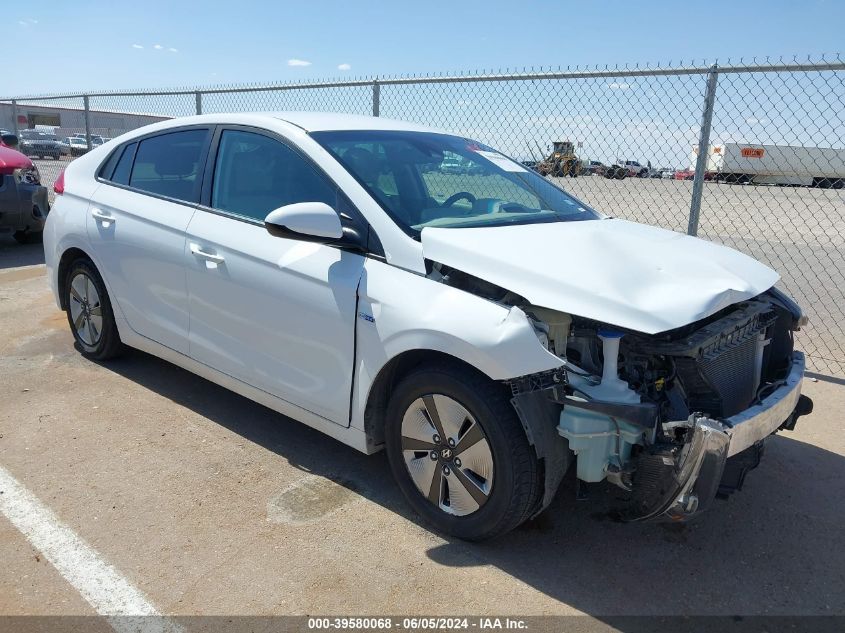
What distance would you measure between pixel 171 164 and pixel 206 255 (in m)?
0.88

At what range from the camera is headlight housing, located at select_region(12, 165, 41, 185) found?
28.8ft

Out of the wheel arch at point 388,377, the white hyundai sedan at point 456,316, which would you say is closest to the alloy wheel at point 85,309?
→ the white hyundai sedan at point 456,316

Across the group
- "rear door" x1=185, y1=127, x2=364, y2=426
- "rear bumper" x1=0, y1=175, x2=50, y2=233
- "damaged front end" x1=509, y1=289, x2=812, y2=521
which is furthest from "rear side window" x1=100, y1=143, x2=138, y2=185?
"rear bumper" x1=0, y1=175, x2=50, y2=233

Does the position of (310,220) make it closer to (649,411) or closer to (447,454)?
(447,454)

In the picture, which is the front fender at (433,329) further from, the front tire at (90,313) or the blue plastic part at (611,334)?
the front tire at (90,313)

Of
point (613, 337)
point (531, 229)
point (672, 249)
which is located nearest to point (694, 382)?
point (613, 337)

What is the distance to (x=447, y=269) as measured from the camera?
2.98 m

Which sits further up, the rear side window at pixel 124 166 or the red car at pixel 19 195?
the rear side window at pixel 124 166

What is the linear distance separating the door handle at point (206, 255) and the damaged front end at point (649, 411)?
1.72 meters

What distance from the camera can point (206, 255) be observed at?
3742 mm

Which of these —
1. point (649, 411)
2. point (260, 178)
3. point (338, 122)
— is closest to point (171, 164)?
point (260, 178)

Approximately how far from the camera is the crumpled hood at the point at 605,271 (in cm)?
261

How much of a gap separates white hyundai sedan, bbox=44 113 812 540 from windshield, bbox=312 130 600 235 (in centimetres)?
2

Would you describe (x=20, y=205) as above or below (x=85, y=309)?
above
